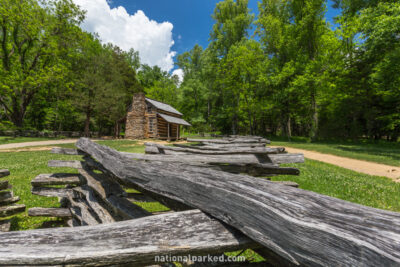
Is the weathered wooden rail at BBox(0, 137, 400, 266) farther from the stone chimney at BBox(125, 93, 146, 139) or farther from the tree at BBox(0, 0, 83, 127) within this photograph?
the tree at BBox(0, 0, 83, 127)

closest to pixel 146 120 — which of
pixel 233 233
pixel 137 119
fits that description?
pixel 137 119

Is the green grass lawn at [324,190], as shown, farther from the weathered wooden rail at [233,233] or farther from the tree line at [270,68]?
the tree line at [270,68]

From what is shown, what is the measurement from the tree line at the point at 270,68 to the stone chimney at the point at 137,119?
15.7ft

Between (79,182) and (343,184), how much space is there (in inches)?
301

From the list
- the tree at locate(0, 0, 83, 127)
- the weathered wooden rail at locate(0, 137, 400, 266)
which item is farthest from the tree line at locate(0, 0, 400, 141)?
the weathered wooden rail at locate(0, 137, 400, 266)

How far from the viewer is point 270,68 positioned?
2667 centimetres

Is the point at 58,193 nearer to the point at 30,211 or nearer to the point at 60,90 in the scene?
the point at 30,211

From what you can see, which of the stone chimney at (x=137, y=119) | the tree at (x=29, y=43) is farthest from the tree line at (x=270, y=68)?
the stone chimney at (x=137, y=119)

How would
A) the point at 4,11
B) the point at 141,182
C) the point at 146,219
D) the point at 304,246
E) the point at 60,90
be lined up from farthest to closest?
the point at 60,90
the point at 4,11
the point at 141,182
the point at 146,219
the point at 304,246

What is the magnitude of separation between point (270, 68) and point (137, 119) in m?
22.6

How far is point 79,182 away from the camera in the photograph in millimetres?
3305

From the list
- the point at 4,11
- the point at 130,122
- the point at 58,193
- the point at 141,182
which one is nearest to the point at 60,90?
the point at 4,11

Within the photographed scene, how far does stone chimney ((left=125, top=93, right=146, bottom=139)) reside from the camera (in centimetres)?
2348

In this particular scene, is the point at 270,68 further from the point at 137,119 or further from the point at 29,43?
the point at 29,43
